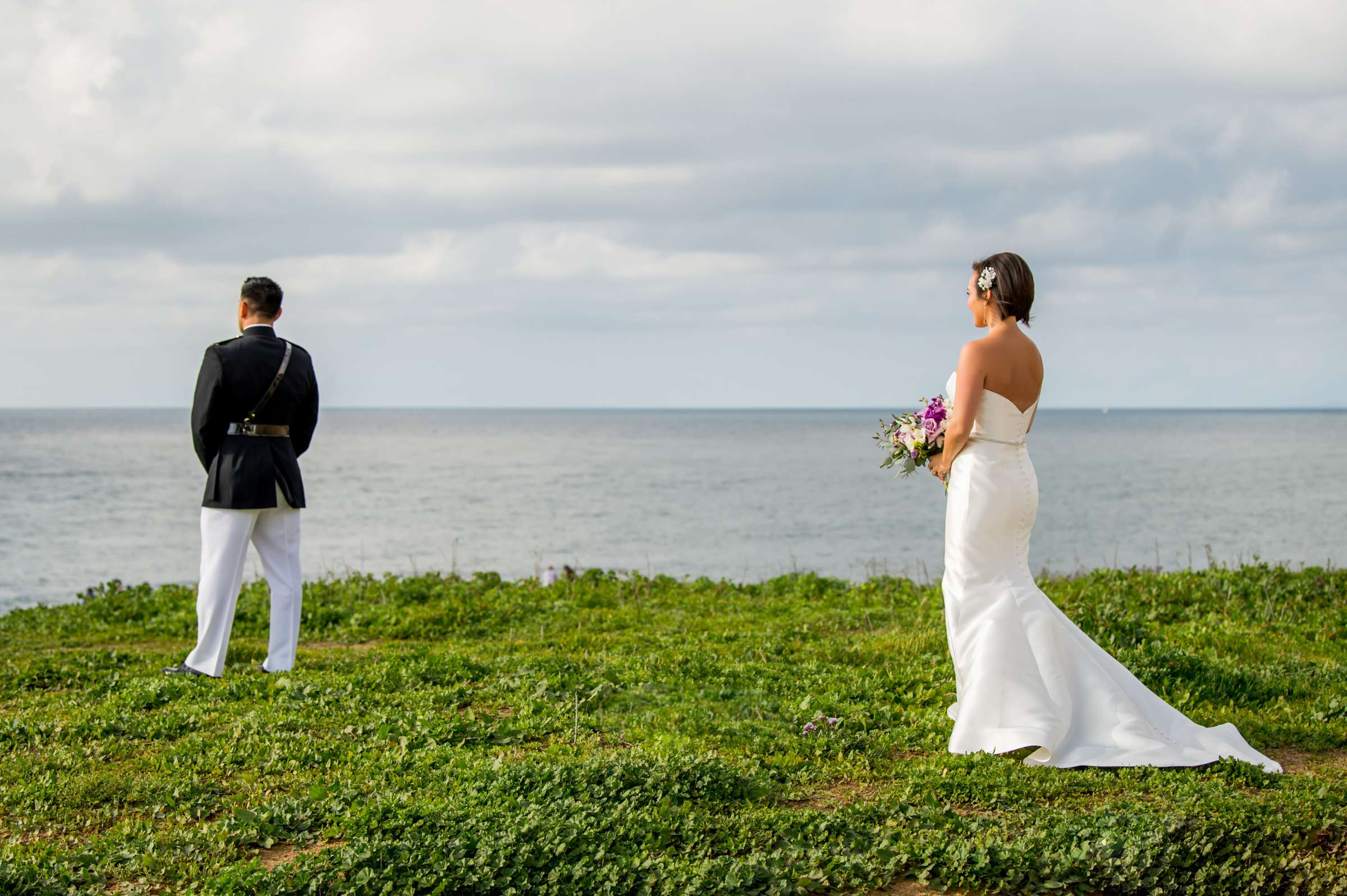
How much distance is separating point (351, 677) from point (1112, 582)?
8.03m

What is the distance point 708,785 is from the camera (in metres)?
5.50

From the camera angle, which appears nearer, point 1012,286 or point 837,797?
point 837,797

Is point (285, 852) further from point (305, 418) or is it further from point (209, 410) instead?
point (305, 418)

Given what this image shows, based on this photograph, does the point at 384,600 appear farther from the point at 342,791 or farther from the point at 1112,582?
the point at 1112,582

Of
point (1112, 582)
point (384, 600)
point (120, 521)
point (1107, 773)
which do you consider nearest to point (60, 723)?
point (384, 600)

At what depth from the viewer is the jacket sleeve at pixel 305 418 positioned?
28.3 feet

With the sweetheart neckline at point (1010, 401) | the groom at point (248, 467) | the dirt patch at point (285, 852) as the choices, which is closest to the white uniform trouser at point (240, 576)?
the groom at point (248, 467)

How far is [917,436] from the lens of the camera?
22.6 feet

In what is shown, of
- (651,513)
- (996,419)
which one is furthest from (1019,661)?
(651,513)

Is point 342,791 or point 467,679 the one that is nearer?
point 342,791

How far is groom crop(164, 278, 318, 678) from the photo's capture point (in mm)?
8164

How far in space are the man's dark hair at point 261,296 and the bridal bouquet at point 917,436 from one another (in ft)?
15.6

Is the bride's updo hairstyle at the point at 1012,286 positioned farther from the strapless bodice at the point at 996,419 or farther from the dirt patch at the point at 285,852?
the dirt patch at the point at 285,852

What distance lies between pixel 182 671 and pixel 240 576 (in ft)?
2.66
